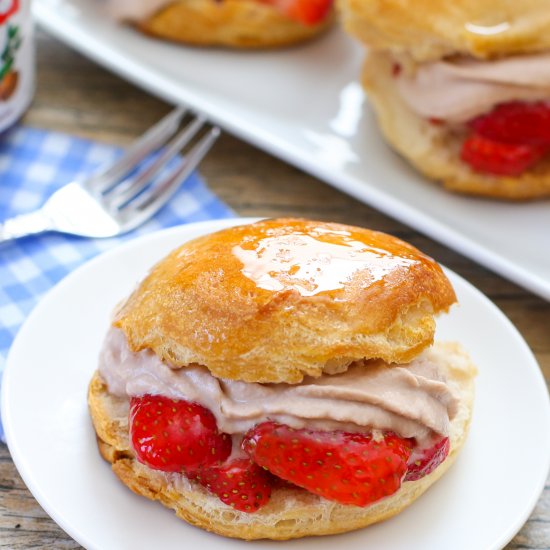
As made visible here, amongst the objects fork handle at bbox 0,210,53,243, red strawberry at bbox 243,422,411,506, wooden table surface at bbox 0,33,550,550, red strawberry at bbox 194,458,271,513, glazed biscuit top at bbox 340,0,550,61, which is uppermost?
glazed biscuit top at bbox 340,0,550,61

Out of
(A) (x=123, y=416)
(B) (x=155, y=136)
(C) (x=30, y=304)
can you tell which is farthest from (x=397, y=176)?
(A) (x=123, y=416)

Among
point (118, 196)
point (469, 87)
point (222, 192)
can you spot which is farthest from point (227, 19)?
point (469, 87)

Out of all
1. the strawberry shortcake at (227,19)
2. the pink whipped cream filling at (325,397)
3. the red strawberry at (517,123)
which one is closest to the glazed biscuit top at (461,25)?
the red strawberry at (517,123)

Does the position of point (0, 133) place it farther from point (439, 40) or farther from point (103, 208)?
point (439, 40)

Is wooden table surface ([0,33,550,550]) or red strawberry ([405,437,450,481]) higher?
red strawberry ([405,437,450,481])

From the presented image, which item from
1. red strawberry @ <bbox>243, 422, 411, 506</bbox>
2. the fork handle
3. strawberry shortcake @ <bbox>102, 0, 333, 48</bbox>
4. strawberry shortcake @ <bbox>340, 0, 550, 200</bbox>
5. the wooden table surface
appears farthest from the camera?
strawberry shortcake @ <bbox>102, 0, 333, 48</bbox>

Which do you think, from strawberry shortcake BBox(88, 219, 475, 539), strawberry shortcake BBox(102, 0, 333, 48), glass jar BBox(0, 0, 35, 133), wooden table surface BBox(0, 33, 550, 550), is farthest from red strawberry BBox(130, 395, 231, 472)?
strawberry shortcake BBox(102, 0, 333, 48)

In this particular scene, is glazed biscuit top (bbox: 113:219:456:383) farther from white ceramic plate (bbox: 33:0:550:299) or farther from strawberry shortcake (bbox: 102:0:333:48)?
strawberry shortcake (bbox: 102:0:333:48)

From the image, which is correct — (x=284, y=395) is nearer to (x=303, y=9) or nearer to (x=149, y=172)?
(x=149, y=172)
